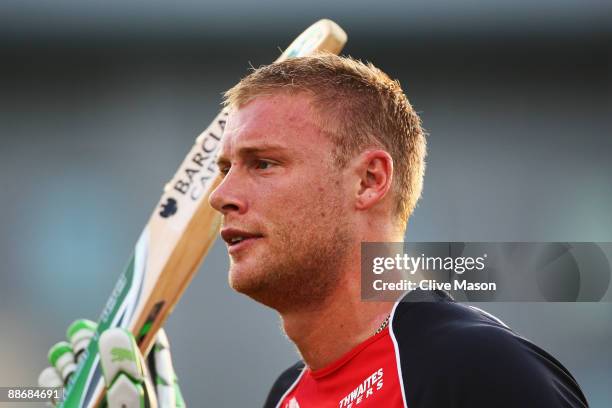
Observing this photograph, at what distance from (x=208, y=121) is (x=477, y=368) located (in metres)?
4.17

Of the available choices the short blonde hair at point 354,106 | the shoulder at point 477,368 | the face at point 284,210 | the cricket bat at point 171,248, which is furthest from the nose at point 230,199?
the cricket bat at point 171,248

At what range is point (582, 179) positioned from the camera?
5211 millimetres

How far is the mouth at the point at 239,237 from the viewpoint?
159 centimetres

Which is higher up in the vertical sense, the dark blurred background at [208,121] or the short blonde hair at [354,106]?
the dark blurred background at [208,121]

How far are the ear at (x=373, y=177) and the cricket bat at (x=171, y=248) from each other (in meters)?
0.75

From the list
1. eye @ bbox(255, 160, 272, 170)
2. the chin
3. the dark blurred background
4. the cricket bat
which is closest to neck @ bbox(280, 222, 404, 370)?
the chin

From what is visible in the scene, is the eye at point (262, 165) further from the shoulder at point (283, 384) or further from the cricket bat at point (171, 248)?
the cricket bat at point (171, 248)

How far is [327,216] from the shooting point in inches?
64.1

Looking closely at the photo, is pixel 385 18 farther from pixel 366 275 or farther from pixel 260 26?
pixel 366 275

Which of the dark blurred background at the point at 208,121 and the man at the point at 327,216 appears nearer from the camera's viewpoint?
the man at the point at 327,216

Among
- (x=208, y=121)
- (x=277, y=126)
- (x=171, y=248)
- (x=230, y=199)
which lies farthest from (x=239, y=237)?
(x=208, y=121)

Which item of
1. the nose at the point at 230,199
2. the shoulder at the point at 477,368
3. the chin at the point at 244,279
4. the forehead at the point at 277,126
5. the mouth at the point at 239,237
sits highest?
the forehead at the point at 277,126

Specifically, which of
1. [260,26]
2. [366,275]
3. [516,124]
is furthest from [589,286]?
[260,26]

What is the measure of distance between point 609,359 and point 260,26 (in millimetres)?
2597
